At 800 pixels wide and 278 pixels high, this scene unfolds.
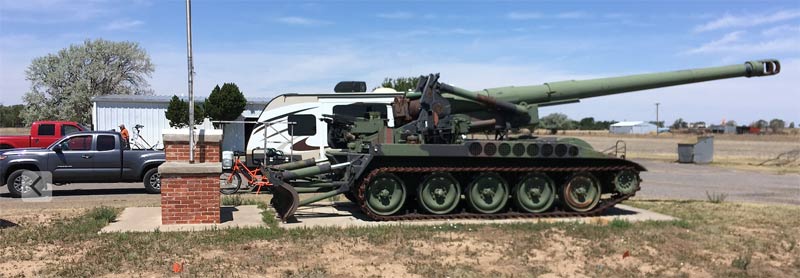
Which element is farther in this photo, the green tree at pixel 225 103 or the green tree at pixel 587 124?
the green tree at pixel 587 124

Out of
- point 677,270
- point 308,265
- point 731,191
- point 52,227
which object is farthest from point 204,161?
point 731,191

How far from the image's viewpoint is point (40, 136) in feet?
66.2

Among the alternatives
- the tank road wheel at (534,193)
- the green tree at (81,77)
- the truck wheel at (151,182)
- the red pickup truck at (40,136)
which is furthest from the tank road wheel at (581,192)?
the green tree at (81,77)

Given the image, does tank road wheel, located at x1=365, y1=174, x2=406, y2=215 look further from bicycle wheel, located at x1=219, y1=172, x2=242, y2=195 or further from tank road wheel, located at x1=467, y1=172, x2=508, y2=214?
bicycle wheel, located at x1=219, y1=172, x2=242, y2=195

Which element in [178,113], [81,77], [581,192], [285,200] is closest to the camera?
[285,200]

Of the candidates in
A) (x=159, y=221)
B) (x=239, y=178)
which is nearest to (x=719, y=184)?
(x=239, y=178)

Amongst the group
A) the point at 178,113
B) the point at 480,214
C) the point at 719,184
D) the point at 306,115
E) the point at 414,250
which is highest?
the point at 178,113

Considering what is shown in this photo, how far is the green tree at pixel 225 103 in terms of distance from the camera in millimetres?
24969

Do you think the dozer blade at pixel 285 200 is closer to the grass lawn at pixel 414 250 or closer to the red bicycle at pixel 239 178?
the grass lawn at pixel 414 250

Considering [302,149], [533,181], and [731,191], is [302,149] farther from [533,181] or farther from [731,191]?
[731,191]

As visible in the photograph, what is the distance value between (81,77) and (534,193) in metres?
40.3

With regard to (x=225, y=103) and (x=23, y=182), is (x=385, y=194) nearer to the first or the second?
(x=23, y=182)

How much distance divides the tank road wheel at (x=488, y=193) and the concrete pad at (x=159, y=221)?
3.31 m

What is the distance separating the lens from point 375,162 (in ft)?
32.7
